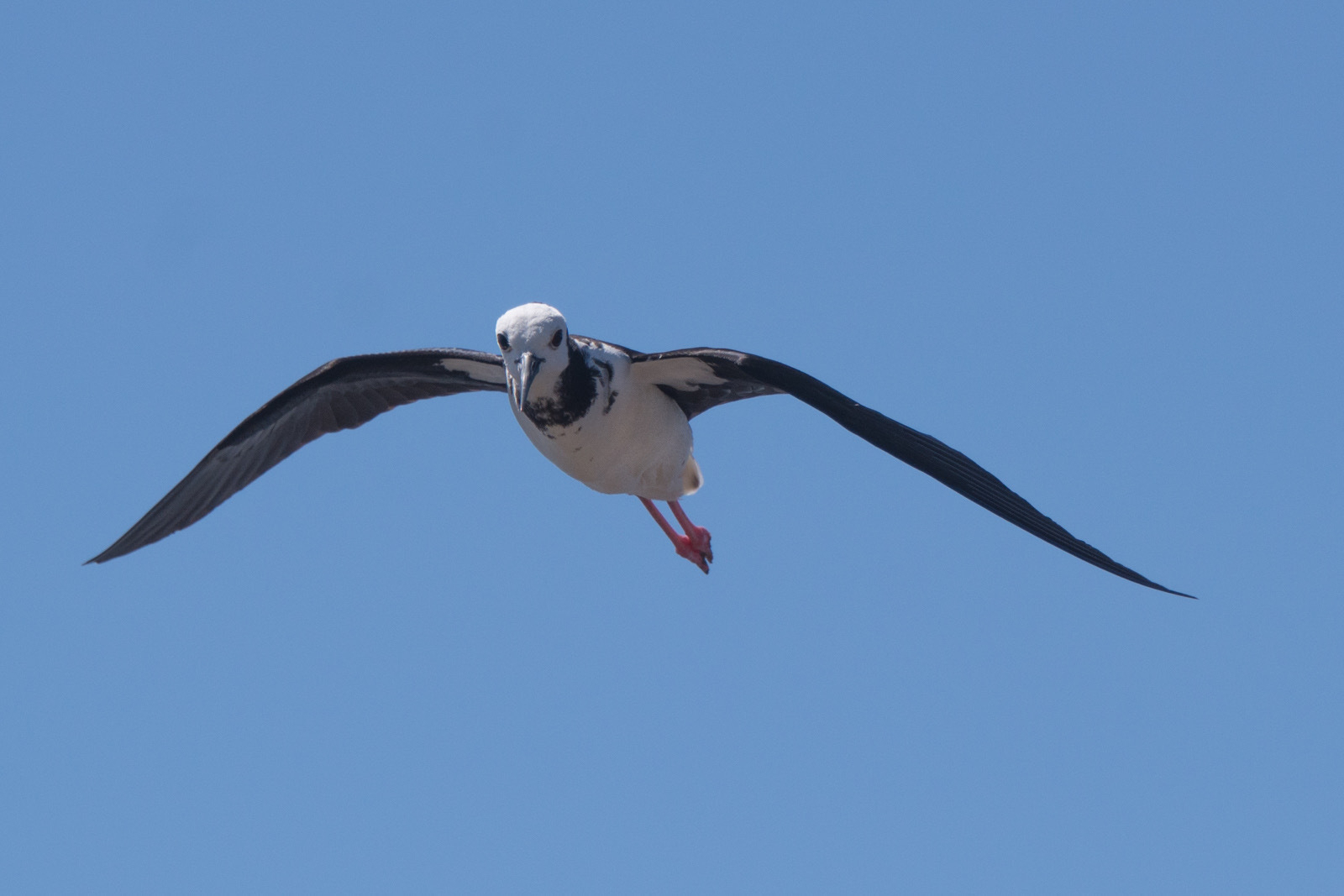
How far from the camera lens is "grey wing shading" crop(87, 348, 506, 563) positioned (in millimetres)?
17078

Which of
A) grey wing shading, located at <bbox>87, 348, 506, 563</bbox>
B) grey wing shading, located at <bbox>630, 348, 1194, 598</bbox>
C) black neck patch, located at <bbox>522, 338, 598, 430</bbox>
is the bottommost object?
grey wing shading, located at <bbox>630, 348, 1194, 598</bbox>

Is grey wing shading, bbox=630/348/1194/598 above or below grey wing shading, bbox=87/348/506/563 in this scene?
below

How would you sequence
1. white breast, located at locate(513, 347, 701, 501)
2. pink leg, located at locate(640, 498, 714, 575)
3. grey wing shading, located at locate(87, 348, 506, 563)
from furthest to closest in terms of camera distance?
pink leg, located at locate(640, 498, 714, 575)
grey wing shading, located at locate(87, 348, 506, 563)
white breast, located at locate(513, 347, 701, 501)

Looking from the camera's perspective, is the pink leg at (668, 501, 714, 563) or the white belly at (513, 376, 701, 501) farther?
the pink leg at (668, 501, 714, 563)

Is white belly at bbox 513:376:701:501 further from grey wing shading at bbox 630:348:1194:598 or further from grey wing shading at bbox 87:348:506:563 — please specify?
grey wing shading at bbox 87:348:506:563

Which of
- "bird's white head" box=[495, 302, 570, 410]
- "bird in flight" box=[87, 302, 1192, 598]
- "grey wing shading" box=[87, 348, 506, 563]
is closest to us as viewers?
"bird in flight" box=[87, 302, 1192, 598]

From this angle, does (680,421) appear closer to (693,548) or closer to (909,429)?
(693,548)

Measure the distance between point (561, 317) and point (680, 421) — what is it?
2489mm

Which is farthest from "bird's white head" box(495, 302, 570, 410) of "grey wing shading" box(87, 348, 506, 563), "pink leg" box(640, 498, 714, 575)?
"pink leg" box(640, 498, 714, 575)

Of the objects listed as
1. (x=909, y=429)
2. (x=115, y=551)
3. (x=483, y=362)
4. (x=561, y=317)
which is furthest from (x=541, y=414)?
(x=115, y=551)

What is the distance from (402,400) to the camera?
17.9 meters

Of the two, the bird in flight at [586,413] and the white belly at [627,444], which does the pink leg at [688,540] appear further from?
the white belly at [627,444]

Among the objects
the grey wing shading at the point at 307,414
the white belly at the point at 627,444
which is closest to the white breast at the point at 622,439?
the white belly at the point at 627,444

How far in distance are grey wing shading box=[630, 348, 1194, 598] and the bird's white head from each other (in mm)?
1257
